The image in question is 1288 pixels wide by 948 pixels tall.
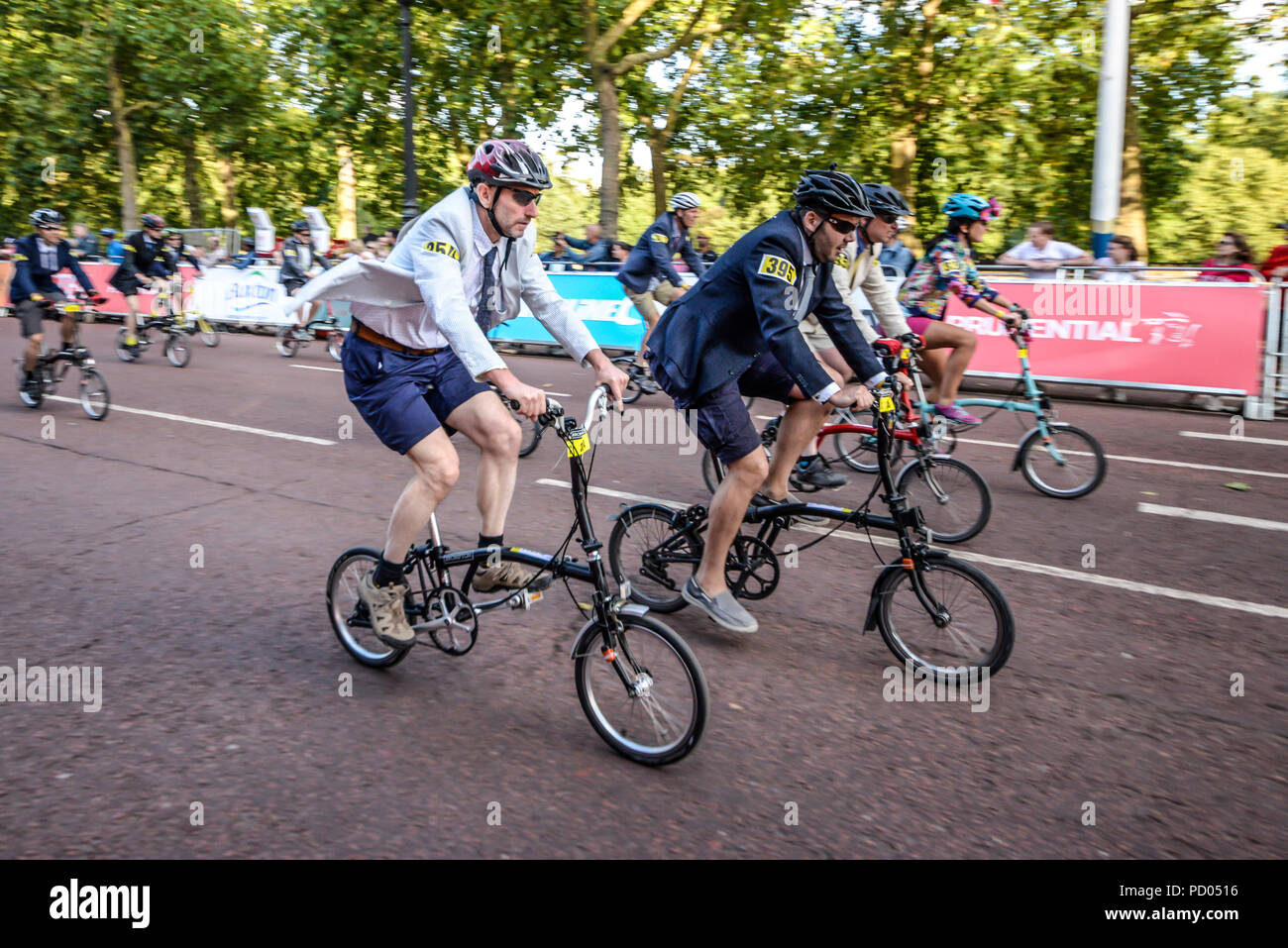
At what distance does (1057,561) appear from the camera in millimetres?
5707

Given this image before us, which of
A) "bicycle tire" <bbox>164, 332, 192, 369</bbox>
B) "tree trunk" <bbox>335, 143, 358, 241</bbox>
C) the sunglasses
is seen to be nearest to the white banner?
"bicycle tire" <bbox>164, 332, 192, 369</bbox>

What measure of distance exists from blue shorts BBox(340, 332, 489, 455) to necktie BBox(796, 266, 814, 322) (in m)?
1.38

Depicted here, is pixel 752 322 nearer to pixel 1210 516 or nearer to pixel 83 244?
pixel 1210 516

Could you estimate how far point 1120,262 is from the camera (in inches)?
480

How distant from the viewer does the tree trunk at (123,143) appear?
33.7 metres

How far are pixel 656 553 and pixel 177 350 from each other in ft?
38.2

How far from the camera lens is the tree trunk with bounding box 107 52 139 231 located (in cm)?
3369

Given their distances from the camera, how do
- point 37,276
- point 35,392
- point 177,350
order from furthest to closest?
point 177,350 → point 37,276 → point 35,392

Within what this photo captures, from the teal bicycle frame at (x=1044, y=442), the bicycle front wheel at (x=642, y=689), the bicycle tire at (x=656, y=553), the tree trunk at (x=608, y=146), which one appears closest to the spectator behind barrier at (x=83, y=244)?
the tree trunk at (x=608, y=146)

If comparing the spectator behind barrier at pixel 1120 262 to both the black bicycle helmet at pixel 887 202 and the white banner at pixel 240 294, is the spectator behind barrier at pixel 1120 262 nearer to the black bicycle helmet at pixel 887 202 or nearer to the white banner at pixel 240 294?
the black bicycle helmet at pixel 887 202

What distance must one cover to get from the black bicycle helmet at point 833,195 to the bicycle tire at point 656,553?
1.54 metres

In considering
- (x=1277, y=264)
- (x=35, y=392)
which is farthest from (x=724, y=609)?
(x=1277, y=264)
